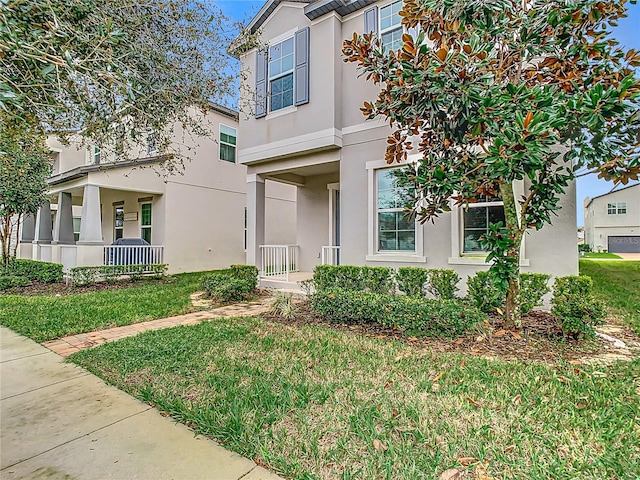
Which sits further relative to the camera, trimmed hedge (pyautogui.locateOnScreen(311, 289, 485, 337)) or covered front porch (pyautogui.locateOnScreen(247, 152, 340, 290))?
covered front porch (pyautogui.locateOnScreen(247, 152, 340, 290))

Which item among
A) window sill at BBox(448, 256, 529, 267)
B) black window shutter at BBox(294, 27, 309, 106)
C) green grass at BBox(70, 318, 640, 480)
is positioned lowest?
green grass at BBox(70, 318, 640, 480)

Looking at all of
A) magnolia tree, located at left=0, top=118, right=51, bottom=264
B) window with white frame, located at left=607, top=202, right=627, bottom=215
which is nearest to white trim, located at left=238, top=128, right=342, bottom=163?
magnolia tree, located at left=0, top=118, right=51, bottom=264

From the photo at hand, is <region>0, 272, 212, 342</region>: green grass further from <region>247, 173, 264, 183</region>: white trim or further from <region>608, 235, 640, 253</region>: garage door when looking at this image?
<region>608, 235, 640, 253</region>: garage door

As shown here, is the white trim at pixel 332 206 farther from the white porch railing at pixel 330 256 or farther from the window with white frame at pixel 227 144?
the window with white frame at pixel 227 144

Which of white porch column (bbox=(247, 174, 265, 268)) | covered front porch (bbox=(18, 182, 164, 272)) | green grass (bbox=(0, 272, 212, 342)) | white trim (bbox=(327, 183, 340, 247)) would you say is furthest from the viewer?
covered front porch (bbox=(18, 182, 164, 272))

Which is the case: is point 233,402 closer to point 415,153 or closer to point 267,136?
point 415,153

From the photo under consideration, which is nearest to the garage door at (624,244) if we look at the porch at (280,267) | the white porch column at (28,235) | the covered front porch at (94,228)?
the porch at (280,267)

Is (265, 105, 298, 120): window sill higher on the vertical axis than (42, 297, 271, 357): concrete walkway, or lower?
higher

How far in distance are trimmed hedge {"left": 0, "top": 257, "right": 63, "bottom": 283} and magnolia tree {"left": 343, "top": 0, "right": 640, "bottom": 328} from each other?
42.4ft

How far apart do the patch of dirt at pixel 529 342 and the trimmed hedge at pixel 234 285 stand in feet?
12.2

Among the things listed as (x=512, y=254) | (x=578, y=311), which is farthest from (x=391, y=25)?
(x=578, y=311)

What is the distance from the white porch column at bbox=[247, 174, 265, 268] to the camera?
34.8 ft

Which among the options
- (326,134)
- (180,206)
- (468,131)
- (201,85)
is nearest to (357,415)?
(468,131)

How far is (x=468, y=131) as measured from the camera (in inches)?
201
